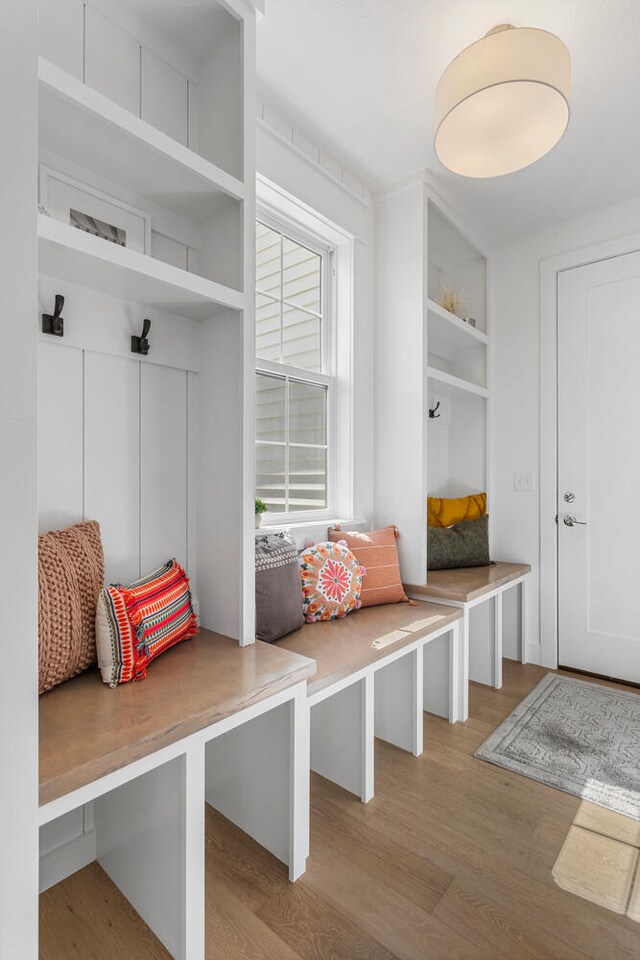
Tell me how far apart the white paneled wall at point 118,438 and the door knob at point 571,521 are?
7.49 ft

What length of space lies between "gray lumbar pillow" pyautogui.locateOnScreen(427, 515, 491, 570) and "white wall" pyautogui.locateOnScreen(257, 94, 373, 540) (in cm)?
46

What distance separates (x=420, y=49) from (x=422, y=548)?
2014 millimetres

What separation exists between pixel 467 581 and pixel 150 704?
1793mm

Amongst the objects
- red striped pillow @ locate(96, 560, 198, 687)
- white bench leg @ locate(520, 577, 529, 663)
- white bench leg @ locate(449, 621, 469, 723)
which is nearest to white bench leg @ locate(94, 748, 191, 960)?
red striped pillow @ locate(96, 560, 198, 687)

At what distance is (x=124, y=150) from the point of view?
1.32m

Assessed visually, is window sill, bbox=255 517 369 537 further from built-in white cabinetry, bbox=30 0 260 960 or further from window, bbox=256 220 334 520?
built-in white cabinetry, bbox=30 0 260 960

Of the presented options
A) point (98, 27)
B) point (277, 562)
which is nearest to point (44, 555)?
point (277, 562)

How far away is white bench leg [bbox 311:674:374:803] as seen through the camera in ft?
5.57

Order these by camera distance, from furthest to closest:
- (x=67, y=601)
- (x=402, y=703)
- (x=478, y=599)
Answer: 1. (x=478, y=599)
2. (x=402, y=703)
3. (x=67, y=601)

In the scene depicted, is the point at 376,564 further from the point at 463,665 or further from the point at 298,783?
the point at 298,783

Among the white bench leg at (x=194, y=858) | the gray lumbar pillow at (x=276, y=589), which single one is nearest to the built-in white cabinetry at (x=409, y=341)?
the gray lumbar pillow at (x=276, y=589)

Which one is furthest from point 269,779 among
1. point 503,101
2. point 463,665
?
point 503,101

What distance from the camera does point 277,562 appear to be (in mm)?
1800

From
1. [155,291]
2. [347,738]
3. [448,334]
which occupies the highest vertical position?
[448,334]
